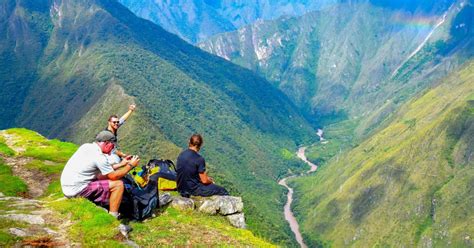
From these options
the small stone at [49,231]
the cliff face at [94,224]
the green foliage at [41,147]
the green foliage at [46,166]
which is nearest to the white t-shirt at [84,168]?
the cliff face at [94,224]

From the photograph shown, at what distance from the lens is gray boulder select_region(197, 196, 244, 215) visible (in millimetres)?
39312

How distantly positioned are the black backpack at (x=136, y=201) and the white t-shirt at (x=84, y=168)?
263 centimetres

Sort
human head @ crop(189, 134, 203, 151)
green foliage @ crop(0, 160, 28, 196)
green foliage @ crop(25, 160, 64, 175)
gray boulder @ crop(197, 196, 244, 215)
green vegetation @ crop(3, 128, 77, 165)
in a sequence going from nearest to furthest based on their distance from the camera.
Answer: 1. human head @ crop(189, 134, 203, 151)
2. gray boulder @ crop(197, 196, 244, 215)
3. green foliage @ crop(0, 160, 28, 196)
4. green foliage @ crop(25, 160, 64, 175)
5. green vegetation @ crop(3, 128, 77, 165)

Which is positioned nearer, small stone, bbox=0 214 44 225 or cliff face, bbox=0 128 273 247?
cliff face, bbox=0 128 273 247

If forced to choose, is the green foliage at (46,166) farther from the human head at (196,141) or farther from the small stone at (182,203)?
the human head at (196,141)

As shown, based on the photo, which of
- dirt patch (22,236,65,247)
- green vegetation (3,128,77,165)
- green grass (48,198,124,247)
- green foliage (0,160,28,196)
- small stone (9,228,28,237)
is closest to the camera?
dirt patch (22,236,65,247)

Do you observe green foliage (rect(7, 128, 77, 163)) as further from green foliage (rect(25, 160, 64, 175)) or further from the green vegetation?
green foliage (rect(25, 160, 64, 175))

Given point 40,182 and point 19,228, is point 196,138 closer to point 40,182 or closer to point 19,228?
point 19,228

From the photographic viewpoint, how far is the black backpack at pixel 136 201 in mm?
32344

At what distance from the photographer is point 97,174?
102ft

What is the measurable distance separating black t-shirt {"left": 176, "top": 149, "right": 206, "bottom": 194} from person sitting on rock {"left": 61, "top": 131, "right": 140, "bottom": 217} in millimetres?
8051

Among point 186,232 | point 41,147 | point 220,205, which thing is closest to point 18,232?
point 186,232

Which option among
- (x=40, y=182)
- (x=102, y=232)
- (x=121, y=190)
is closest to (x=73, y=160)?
(x=121, y=190)

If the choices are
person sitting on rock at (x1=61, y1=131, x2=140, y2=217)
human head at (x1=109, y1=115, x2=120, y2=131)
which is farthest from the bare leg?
human head at (x1=109, y1=115, x2=120, y2=131)
